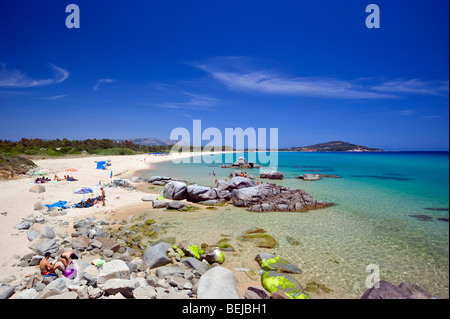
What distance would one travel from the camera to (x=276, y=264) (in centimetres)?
695

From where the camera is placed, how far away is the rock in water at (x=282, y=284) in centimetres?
561

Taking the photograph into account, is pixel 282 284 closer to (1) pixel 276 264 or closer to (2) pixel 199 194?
(1) pixel 276 264

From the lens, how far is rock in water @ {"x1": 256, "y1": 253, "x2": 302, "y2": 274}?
6762 millimetres

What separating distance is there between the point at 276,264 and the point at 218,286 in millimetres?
2861

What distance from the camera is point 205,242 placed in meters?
8.99

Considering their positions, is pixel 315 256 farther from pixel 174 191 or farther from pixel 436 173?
pixel 174 191

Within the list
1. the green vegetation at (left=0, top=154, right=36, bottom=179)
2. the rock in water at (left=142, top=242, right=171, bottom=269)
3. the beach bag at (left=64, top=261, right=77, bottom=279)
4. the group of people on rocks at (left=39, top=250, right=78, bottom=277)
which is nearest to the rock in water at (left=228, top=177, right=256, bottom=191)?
the rock in water at (left=142, top=242, right=171, bottom=269)

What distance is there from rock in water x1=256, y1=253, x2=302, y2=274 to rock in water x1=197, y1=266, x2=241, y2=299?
2.04 meters

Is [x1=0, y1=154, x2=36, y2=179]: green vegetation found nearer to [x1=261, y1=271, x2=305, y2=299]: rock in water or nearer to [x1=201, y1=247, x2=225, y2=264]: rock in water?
[x1=201, y1=247, x2=225, y2=264]: rock in water

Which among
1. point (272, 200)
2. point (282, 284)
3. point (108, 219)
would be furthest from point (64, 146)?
point (282, 284)

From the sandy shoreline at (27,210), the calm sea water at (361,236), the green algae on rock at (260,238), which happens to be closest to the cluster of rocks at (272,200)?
the calm sea water at (361,236)

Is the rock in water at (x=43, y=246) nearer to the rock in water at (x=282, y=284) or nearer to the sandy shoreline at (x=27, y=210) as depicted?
the sandy shoreline at (x=27, y=210)

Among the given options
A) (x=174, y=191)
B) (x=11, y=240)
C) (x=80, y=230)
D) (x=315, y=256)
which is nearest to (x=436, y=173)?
(x=315, y=256)

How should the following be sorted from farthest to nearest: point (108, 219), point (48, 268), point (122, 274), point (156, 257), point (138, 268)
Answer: point (108, 219) → point (156, 257) → point (138, 268) → point (48, 268) → point (122, 274)
